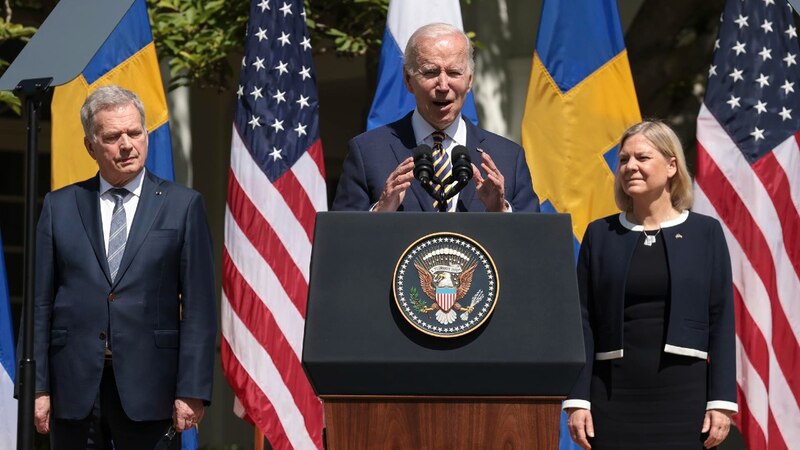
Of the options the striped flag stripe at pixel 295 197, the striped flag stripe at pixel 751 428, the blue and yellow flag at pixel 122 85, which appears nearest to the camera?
the striped flag stripe at pixel 751 428

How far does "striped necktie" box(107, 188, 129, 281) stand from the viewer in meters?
4.57

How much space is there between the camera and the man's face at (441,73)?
3986 mm

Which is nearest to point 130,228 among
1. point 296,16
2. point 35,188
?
point 35,188

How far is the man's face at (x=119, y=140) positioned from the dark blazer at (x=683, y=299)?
4.99 feet

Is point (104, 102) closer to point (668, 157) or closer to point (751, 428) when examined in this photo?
point (668, 157)

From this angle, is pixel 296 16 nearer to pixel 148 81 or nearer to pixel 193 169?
pixel 148 81

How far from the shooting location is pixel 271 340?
709 cm

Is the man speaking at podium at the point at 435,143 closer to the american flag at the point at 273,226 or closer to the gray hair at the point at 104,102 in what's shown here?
the gray hair at the point at 104,102

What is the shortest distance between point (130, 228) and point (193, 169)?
7.25 meters

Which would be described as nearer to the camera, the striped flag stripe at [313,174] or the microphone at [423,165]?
the microphone at [423,165]

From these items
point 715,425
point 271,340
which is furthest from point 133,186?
point 271,340

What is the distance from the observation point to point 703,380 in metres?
4.46

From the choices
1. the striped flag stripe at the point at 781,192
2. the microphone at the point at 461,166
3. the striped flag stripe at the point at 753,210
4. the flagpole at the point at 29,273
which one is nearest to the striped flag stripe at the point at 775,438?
the striped flag stripe at the point at 753,210

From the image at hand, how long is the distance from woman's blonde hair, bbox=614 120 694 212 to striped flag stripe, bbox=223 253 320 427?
2.84 meters
